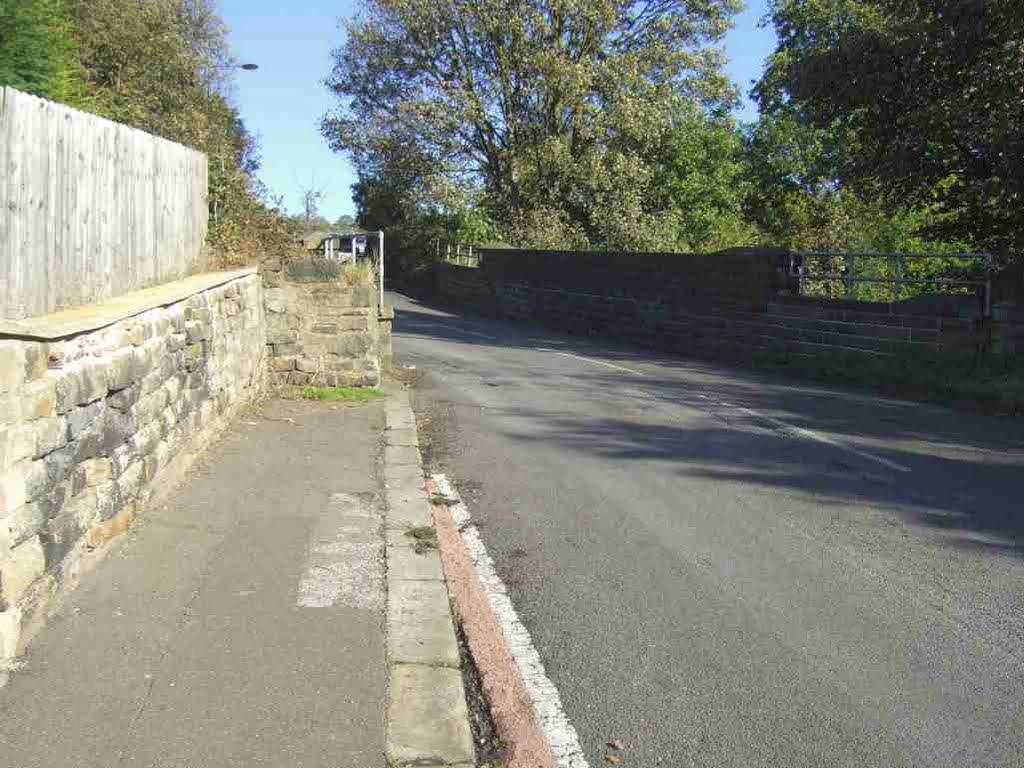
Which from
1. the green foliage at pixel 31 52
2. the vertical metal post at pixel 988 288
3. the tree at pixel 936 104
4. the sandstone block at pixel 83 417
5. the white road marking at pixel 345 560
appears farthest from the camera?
the tree at pixel 936 104

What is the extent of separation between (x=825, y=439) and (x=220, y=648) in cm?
744

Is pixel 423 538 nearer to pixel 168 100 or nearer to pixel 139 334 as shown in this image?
pixel 139 334

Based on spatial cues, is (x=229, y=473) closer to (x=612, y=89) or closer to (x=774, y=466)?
(x=774, y=466)

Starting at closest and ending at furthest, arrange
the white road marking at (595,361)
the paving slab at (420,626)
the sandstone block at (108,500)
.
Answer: the paving slab at (420,626), the sandstone block at (108,500), the white road marking at (595,361)

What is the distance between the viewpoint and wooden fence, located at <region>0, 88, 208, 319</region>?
534cm

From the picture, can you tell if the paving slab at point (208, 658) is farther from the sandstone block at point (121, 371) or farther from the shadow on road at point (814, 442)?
the shadow on road at point (814, 442)

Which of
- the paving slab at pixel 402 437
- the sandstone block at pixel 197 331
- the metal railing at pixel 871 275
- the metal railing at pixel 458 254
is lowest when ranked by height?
the paving slab at pixel 402 437

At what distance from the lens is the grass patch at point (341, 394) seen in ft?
40.9

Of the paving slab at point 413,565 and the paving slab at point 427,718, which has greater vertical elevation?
the paving slab at point 413,565

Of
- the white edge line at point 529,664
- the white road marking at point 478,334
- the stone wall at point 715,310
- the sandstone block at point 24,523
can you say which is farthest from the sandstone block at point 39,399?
the white road marking at point 478,334

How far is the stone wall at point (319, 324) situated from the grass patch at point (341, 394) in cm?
10

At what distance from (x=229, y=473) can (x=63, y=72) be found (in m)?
6.48

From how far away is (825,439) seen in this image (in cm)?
1094

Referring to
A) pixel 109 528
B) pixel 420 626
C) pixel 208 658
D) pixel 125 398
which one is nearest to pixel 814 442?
pixel 420 626
